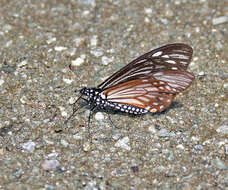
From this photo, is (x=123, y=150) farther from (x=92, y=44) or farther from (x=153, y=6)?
(x=153, y=6)

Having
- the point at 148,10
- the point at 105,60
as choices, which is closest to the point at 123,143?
the point at 105,60

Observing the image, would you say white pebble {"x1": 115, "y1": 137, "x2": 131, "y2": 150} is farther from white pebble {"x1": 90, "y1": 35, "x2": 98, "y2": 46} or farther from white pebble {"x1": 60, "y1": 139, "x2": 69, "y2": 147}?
white pebble {"x1": 90, "y1": 35, "x2": 98, "y2": 46}

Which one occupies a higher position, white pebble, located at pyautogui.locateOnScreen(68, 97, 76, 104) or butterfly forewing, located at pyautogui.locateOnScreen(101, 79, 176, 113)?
butterfly forewing, located at pyautogui.locateOnScreen(101, 79, 176, 113)

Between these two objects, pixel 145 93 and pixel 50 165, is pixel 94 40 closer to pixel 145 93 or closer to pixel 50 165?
pixel 145 93

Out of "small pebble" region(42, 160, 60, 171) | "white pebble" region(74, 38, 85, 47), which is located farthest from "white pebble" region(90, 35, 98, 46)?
"small pebble" region(42, 160, 60, 171)

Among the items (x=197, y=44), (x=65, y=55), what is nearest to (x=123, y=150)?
(x=65, y=55)

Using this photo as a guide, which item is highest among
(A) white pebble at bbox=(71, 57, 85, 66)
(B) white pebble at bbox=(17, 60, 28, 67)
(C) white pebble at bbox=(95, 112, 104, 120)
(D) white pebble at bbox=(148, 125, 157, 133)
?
(A) white pebble at bbox=(71, 57, 85, 66)
